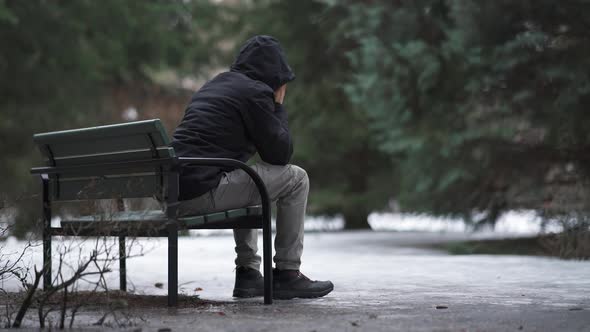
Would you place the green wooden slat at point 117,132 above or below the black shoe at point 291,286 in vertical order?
above

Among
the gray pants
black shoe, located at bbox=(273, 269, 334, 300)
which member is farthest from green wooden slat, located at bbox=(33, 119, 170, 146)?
black shoe, located at bbox=(273, 269, 334, 300)

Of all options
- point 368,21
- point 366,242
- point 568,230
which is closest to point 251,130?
point 568,230

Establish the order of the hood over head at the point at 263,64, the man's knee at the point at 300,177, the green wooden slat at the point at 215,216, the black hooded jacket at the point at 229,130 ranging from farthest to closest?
the hood over head at the point at 263,64 < the man's knee at the point at 300,177 < the black hooded jacket at the point at 229,130 < the green wooden slat at the point at 215,216

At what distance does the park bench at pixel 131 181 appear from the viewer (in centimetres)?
513

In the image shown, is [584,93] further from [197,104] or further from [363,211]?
[363,211]

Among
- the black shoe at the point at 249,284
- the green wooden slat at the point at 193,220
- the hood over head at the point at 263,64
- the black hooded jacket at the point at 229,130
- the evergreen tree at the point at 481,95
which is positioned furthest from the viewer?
the evergreen tree at the point at 481,95

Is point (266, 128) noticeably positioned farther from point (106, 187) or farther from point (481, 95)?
point (481, 95)

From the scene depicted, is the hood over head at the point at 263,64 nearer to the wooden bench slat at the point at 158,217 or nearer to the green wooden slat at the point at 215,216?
the wooden bench slat at the point at 158,217

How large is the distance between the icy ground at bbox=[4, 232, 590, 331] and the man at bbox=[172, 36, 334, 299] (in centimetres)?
37

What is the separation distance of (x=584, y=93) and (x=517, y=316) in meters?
4.98

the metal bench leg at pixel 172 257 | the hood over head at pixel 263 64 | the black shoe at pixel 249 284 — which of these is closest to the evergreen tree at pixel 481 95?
the hood over head at pixel 263 64

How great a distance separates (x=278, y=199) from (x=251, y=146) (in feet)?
1.17

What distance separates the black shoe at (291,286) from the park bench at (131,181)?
0.29m

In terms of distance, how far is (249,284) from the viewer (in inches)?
239
